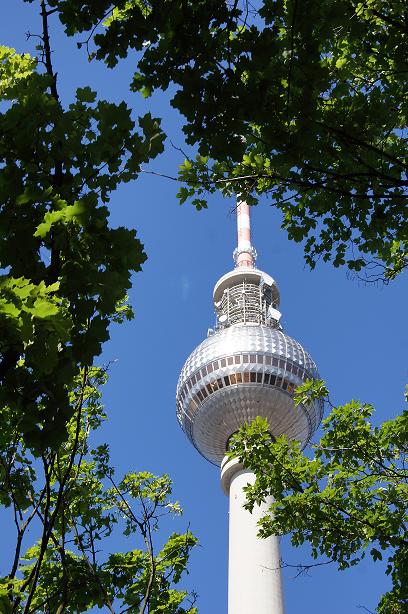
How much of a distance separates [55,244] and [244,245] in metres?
55.0

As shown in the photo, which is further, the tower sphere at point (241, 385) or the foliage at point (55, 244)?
the tower sphere at point (241, 385)

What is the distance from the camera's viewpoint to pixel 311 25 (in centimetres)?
636

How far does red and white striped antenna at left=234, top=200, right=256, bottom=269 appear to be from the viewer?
5738 centimetres

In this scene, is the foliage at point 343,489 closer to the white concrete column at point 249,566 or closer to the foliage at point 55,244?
the foliage at point 55,244

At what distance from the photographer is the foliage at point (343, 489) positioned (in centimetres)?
1123

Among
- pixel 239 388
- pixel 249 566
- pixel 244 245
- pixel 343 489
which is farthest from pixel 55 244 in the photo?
pixel 244 245

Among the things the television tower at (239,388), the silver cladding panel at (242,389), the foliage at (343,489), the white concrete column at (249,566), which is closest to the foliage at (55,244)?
the foliage at (343,489)

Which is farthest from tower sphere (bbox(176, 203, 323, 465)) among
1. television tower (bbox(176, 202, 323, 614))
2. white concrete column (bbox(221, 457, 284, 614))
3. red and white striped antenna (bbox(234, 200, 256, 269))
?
red and white striped antenna (bbox(234, 200, 256, 269))

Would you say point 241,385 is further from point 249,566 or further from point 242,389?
point 249,566

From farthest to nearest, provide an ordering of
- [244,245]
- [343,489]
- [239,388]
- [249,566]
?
[244,245]
[239,388]
[249,566]
[343,489]

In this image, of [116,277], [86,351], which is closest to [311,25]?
[116,277]

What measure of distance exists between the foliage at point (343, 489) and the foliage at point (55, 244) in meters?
7.34

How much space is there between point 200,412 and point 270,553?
11.2m

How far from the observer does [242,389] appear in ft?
157
